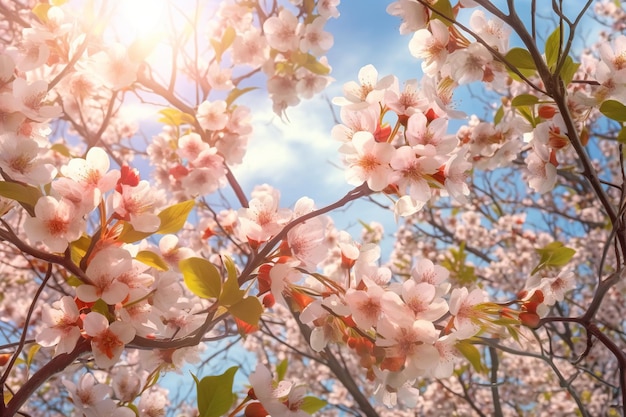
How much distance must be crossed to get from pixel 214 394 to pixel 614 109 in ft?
3.03

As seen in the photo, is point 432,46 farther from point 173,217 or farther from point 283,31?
point 283,31

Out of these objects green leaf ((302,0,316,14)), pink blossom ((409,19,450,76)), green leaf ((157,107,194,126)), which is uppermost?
green leaf ((302,0,316,14))

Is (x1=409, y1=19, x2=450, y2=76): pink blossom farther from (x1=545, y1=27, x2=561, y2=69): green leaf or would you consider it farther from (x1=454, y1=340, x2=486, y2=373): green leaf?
(x1=454, y1=340, x2=486, y2=373): green leaf

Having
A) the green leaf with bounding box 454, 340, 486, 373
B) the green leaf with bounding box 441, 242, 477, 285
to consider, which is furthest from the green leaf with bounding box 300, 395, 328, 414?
the green leaf with bounding box 441, 242, 477, 285

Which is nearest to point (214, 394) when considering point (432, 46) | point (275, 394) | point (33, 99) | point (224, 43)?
point (275, 394)

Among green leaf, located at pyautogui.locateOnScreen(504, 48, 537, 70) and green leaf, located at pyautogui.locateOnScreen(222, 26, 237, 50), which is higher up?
green leaf, located at pyautogui.locateOnScreen(222, 26, 237, 50)

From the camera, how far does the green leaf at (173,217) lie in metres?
0.94

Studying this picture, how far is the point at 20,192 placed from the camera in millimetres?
858

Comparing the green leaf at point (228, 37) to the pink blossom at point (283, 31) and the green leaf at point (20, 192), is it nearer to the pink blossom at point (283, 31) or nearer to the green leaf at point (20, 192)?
the pink blossom at point (283, 31)

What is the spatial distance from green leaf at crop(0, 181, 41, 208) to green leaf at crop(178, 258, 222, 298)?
263mm

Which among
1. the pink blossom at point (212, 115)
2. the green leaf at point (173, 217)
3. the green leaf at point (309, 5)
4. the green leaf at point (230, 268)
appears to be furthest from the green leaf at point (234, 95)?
the green leaf at point (230, 268)

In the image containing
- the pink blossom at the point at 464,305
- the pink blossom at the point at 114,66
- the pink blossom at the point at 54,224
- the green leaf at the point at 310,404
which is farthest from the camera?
the pink blossom at the point at 114,66

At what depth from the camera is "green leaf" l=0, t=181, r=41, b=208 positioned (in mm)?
841

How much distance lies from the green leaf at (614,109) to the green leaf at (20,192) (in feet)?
3.43
